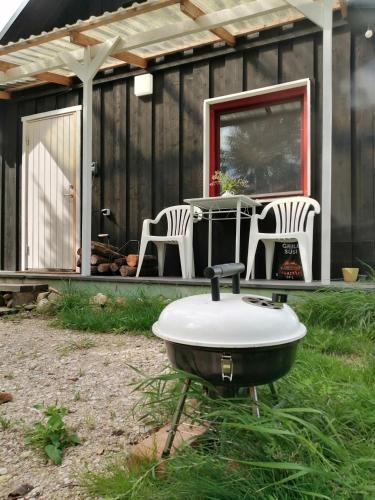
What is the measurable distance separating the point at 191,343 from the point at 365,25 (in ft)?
13.4

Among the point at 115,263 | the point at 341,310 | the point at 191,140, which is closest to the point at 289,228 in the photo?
the point at 341,310

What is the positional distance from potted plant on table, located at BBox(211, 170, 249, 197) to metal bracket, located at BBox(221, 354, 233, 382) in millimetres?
3398

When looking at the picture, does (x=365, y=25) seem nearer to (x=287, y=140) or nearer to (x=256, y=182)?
(x=287, y=140)

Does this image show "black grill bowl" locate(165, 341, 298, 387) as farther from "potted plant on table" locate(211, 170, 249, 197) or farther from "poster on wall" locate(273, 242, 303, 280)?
"potted plant on table" locate(211, 170, 249, 197)

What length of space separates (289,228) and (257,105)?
1432 mm

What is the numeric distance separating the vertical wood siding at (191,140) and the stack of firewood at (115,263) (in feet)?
0.96

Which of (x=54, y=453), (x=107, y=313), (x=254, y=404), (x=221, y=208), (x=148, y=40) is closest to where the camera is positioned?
(x=254, y=404)

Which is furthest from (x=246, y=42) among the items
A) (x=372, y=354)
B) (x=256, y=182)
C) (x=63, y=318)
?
(x=372, y=354)

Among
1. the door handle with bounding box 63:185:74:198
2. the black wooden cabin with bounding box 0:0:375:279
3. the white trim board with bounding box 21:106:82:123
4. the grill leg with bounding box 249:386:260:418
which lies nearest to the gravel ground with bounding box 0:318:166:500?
the grill leg with bounding box 249:386:260:418

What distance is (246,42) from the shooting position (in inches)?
188

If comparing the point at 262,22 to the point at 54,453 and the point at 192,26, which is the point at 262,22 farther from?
the point at 54,453

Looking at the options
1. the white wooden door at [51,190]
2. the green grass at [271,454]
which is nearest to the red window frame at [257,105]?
the white wooden door at [51,190]

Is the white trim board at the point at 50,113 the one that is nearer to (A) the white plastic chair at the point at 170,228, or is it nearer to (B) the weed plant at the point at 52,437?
(A) the white plastic chair at the point at 170,228

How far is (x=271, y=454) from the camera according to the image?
119 centimetres
